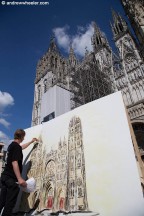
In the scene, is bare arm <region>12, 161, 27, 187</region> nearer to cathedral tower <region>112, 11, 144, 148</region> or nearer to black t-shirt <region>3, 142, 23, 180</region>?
black t-shirt <region>3, 142, 23, 180</region>

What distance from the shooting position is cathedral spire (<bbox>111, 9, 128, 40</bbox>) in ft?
73.2

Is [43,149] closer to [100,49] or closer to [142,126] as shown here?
[142,126]

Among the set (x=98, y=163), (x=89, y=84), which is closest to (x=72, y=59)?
(x=89, y=84)

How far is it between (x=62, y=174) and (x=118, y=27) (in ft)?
80.4

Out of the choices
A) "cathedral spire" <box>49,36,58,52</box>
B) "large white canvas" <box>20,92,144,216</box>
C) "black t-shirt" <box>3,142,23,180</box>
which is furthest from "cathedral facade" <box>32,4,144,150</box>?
"black t-shirt" <box>3,142,23,180</box>

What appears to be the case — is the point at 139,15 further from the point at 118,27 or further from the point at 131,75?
the point at 118,27

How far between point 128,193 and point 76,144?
140cm

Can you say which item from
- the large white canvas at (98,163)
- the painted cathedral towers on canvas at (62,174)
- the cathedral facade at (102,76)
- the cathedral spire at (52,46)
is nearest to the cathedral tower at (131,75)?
the cathedral facade at (102,76)

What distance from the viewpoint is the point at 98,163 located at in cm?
304

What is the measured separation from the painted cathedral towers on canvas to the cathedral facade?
11461 millimetres

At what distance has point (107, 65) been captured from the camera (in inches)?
834

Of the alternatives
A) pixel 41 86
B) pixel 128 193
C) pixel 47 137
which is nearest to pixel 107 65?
pixel 41 86

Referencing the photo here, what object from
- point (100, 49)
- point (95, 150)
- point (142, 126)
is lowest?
point (95, 150)

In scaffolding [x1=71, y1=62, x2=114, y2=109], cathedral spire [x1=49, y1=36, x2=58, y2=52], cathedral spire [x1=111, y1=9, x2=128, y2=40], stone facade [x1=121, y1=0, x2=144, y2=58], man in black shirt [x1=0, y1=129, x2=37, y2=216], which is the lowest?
man in black shirt [x1=0, y1=129, x2=37, y2=216]
